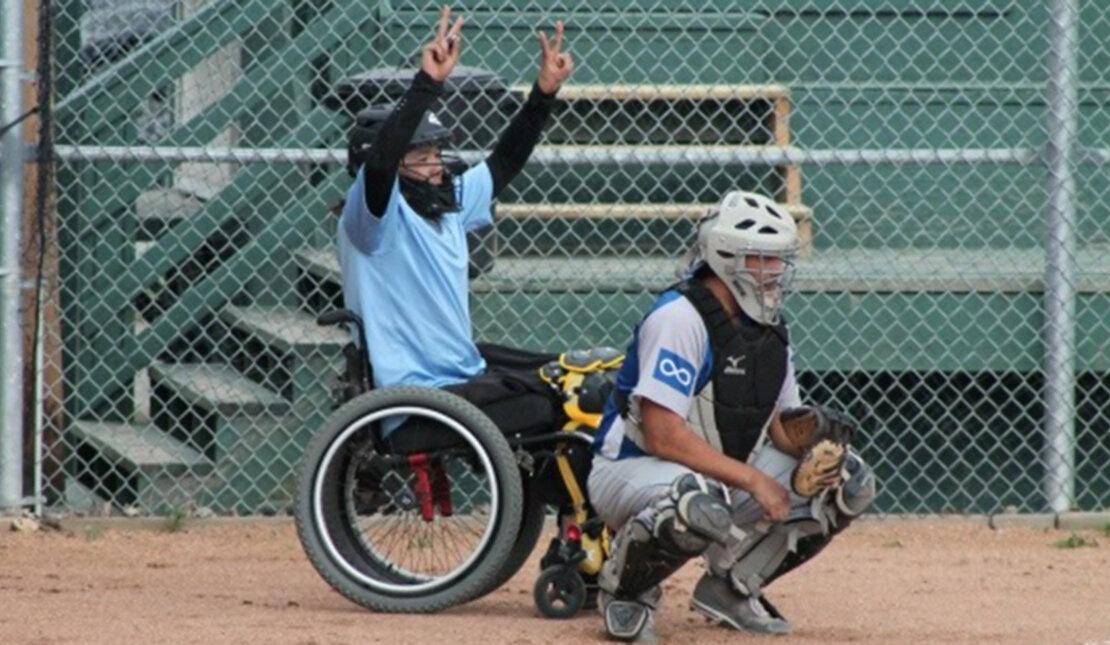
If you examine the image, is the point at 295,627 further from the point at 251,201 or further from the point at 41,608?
the point at 251,201

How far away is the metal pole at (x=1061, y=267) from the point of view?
26.8ft

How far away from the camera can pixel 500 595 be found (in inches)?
267

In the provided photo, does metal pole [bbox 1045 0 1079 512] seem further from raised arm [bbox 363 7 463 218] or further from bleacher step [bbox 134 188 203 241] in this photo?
bleacher step [bbox 134 188 203 241]

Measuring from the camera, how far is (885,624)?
6258 mm

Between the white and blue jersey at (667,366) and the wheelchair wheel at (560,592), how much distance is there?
1.46ft

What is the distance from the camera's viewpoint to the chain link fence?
8.42m

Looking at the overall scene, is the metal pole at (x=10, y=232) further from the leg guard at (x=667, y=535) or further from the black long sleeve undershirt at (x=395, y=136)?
the leg guard at (x=667, y=535)

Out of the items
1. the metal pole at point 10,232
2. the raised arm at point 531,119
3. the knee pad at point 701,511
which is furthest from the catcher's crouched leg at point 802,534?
the metal pole at point 10,232

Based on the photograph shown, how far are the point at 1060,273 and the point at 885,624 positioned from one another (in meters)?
2.46

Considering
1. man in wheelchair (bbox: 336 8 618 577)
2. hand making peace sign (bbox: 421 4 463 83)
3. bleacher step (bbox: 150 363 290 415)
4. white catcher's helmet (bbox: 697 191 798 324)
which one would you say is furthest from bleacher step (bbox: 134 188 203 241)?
white catcher's helmet (bbox: 697 191 798 324)

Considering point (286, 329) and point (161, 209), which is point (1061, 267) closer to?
point (286, 329)

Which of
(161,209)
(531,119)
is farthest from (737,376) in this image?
(161,209)

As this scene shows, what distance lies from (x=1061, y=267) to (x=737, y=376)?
2908 mm

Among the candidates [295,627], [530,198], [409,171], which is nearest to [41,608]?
[295,627]
